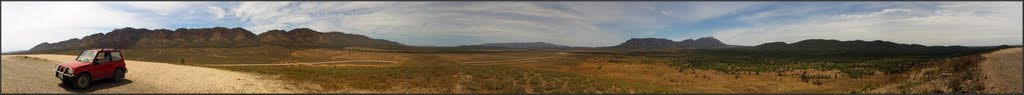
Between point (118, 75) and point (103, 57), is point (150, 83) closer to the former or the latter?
point (118, 75)

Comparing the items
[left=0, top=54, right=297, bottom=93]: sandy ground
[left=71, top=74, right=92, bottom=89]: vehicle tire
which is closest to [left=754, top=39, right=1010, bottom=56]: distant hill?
[left=0, top=54, right=297, bottom=93]: sandy ground

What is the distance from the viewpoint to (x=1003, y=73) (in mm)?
21562

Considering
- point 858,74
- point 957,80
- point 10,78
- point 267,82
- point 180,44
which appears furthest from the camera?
point 180,44

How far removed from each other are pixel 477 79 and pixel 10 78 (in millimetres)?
16020

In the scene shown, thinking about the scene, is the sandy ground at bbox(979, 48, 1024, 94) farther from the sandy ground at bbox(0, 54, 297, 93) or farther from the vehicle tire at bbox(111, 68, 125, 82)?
the vehicle tire at bbox(111, 68, 125, 82)

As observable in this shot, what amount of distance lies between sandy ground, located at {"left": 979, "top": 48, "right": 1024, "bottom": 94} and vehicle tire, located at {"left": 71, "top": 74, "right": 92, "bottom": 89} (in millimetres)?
30047

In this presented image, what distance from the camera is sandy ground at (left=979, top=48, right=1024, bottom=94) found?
18.0 metres

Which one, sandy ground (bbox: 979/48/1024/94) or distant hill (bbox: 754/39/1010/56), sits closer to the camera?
sandy ground (bbox: 979/48/1024/94)

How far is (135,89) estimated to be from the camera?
1401cm

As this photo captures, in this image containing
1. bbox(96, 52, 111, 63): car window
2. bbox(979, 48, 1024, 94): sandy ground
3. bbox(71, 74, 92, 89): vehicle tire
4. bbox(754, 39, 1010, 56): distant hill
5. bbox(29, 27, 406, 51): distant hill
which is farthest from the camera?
bbox(29, 27, 406, 51): distant hill

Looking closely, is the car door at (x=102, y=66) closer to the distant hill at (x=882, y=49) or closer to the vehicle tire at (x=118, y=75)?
the vehicle tire at (x=118, y=75)

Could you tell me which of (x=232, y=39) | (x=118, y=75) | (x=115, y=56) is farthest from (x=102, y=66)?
(x=232, y=39)

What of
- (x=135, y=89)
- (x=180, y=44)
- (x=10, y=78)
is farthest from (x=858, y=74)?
(x=180, y=44)

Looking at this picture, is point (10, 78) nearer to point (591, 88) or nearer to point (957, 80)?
point (591, 88)
